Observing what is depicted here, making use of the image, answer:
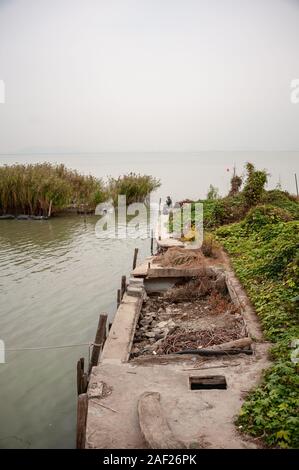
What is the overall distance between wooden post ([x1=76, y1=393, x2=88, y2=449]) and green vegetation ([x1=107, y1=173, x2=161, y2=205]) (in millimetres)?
22046

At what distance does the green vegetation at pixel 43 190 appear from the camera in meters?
22.7

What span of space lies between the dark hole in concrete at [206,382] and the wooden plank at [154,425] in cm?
76

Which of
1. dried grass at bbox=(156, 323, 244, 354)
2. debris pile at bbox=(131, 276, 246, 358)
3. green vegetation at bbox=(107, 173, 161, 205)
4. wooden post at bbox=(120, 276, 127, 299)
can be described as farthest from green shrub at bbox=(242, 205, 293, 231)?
green vegetation at bbox=(107, 173, 161, 205)

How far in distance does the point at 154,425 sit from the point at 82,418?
828 mm

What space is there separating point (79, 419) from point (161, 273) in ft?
23.0

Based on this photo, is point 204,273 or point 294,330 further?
point 204,273

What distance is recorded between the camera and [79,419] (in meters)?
4.42

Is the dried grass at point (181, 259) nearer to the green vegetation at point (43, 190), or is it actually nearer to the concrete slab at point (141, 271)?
the concrete slab at point (141, 271)

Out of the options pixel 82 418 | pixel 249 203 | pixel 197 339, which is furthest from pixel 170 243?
pixel 82 418

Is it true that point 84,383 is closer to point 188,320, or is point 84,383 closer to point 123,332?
point 123,332

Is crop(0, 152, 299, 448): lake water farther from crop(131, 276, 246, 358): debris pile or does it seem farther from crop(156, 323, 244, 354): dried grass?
crop(156, 323, 244, 354): dried grass

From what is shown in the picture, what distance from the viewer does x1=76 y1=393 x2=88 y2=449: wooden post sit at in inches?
171
